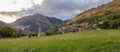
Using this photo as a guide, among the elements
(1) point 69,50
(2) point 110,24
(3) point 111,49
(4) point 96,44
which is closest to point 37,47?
(1) point 69,50

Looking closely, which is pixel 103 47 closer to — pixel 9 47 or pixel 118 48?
pixel 118 48

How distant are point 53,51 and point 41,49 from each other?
99.2 inches

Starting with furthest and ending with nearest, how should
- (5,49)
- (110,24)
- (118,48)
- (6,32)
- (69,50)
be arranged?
(6,32) → (110,24) → (5,49) → (69,50) → (118,48)

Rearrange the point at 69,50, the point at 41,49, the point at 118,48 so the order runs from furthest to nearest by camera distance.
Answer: the point at 41,49 → the point at 69,50 → the point at 118,48

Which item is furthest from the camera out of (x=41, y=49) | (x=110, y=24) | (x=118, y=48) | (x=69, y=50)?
(x=110, y=24)

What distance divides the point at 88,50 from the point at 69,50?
287cm

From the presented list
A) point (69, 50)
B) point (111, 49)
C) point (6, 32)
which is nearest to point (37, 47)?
point (69, 50)

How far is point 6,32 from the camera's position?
133 m

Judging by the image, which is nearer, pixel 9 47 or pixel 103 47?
pixel 103 47

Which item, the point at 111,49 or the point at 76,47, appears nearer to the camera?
the point at 111,49

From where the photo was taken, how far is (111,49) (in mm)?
34156

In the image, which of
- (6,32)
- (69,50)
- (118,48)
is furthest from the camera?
(6,32)

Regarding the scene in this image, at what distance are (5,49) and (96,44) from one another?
1595cm

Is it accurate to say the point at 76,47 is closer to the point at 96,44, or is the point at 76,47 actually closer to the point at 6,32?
the point at 96,44
